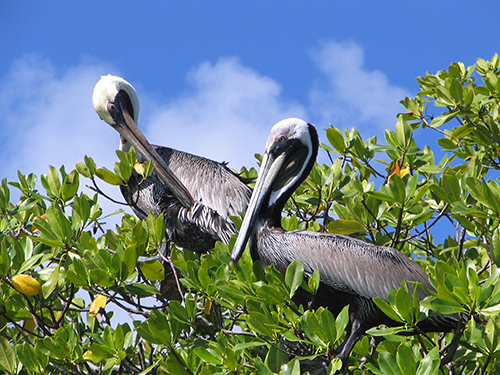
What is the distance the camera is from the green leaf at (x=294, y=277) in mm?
2473

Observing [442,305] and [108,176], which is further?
[108,176]

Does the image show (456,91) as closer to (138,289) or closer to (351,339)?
(351,339)

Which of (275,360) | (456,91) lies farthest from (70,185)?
(456,91)

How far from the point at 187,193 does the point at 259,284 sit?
86.4 inches

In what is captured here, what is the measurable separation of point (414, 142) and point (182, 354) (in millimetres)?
2047

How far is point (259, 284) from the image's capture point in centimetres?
254

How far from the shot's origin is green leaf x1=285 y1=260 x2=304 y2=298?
2.47 meters

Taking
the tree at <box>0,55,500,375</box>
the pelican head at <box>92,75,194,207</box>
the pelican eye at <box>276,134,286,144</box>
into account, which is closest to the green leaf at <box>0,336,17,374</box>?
the tree at <box>0,55,500,375</box>

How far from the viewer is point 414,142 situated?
357cm

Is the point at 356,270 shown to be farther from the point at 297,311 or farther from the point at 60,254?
the point at 60,254

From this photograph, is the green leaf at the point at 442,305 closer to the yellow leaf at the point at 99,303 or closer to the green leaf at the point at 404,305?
the green leaf at the point at 404,305

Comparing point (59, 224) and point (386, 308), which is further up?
point (59, 224)

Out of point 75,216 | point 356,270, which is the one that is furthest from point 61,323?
point 356,270

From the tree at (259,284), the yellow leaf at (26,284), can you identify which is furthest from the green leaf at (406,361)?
the yellow leaf at (26,284)
